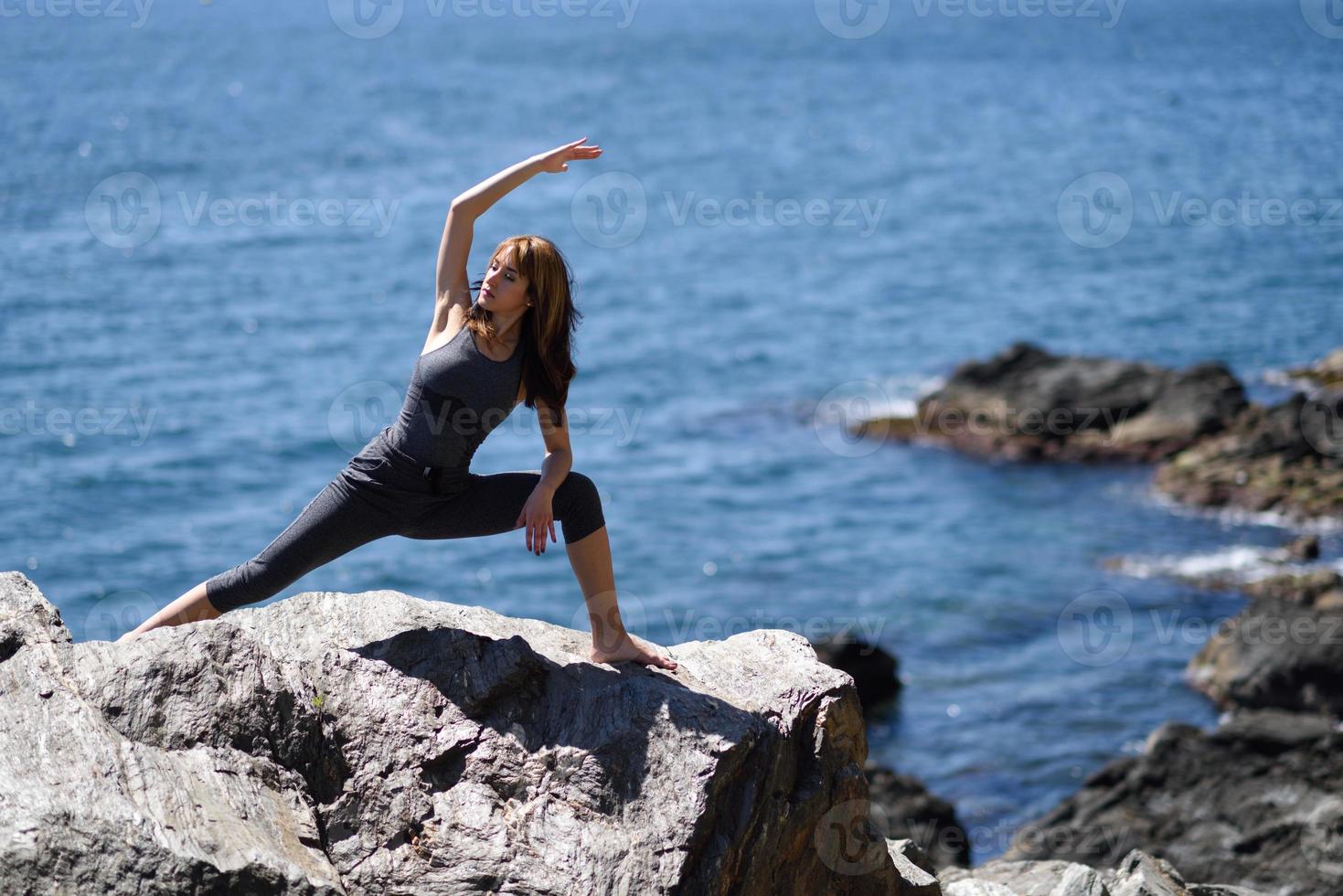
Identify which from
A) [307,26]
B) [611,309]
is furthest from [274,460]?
[307,26]

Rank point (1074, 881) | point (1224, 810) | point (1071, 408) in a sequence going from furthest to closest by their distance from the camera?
point (1071, 408) → point (1224, 810) → point (1074, 881)

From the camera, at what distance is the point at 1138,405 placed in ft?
102

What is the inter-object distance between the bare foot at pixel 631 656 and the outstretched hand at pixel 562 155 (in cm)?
249

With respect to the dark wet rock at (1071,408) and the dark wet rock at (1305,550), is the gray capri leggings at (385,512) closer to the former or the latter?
the dark wet rock at (1305,550)

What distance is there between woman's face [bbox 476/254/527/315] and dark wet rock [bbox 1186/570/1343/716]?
50.5ft

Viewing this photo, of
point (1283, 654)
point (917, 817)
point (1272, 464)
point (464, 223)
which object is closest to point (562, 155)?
point (464, 223)

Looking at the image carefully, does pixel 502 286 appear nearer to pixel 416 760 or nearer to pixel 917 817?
pixel 416 760

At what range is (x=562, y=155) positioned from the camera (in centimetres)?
761

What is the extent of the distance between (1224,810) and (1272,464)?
14.5 metres

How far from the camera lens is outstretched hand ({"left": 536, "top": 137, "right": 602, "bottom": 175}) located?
7477mm

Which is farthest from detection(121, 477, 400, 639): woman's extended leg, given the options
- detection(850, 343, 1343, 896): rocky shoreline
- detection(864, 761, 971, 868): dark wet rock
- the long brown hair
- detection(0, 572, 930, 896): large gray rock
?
detection(864, 761, 971, 868): dark wet rock

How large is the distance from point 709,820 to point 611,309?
41117mm

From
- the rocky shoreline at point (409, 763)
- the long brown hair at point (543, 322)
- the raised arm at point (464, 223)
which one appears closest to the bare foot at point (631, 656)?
the rocky shoreline at point (409, 763)

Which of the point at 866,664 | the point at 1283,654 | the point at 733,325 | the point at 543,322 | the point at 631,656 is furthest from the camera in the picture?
the point at 733,325
